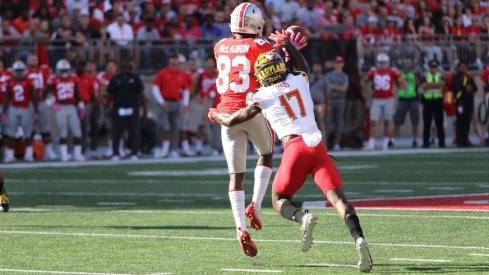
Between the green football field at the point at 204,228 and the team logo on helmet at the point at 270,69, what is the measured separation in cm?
134

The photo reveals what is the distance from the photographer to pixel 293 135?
942 centimetres

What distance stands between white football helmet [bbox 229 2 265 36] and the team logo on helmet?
74 centimetres

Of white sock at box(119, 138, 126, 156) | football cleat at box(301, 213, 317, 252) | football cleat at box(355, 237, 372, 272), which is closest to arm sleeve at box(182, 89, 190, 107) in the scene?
white sock at box(119, 138, 126, 156)

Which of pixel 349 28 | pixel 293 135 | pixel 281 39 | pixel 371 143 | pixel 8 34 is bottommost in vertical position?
pixel 371 143

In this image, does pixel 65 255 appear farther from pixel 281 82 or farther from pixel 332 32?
pixel 332 32

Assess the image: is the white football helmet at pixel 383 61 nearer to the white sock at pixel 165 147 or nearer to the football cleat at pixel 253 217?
the white sock at pixel 165 147

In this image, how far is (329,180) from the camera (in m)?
9.18

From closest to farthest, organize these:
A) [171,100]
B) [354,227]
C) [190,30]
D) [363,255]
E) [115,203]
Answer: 1. [363,255]
2. [354,227]
3. [115,203]
4. [171,100]
5. [190,30]

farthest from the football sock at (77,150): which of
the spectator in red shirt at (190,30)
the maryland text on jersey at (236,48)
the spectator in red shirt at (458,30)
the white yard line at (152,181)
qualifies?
the maryland text on jersey at (236,48)

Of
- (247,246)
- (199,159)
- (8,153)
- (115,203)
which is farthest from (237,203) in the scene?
(8,153)

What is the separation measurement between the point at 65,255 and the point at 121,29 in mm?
16784

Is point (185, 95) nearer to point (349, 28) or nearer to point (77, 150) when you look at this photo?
point (77, 150)

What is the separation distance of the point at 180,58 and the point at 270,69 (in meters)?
16.2

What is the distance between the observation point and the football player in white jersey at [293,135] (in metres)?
9.20
